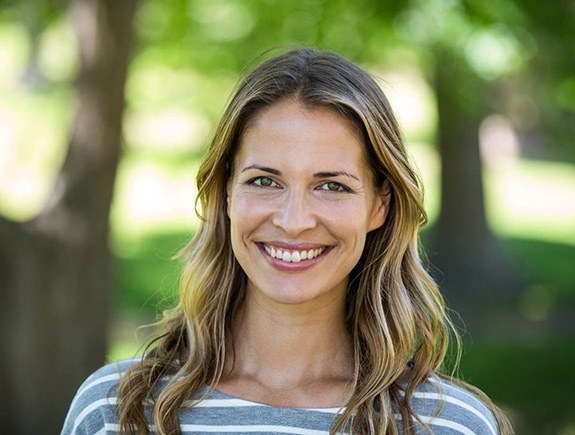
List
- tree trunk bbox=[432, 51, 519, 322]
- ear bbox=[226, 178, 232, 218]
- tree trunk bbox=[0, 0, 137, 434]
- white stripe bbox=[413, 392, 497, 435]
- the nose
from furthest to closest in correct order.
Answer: tree trunk bbox=[432, 51, 519, 322], tree trunk bbox=[0, 0, 137, 434], ear bbox=[226, 178, 232, 218], white stripe bbox=[413, 392, 497, 435], the nose

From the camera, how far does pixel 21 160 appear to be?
33.3ft

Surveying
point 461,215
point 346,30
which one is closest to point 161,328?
point 346,30

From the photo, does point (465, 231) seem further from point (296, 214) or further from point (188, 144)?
point (296, 214)

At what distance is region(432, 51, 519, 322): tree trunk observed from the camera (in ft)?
46.8

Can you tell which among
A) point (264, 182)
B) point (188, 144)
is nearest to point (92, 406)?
point (264, 182)

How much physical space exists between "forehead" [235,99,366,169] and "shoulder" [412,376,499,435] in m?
0.60

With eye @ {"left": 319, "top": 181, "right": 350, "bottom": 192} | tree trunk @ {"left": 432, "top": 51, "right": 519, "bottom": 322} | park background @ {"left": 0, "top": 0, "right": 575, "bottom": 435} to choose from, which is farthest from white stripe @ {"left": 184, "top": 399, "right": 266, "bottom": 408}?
tree trunk @ {"left": 432, "top": 51, "right": 519, "bottom": 322}

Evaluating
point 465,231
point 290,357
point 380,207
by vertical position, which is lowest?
point 465,231

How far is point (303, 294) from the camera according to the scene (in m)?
2.88

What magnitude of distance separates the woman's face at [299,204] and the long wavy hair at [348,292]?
70mm

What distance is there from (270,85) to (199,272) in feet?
1.82

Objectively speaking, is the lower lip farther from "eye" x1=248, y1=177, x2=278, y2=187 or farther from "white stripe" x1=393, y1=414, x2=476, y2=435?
"white stripe" x1=393, y1=414, x2=476, y2=435

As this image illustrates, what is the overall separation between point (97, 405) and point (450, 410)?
89cm

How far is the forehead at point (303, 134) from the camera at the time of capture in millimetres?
2867
